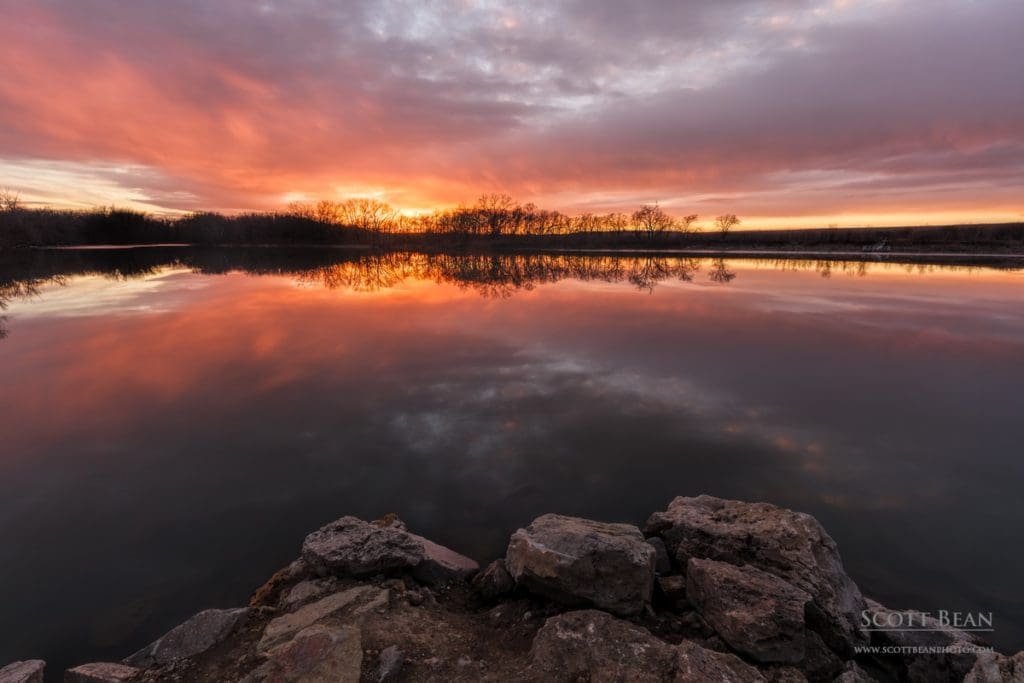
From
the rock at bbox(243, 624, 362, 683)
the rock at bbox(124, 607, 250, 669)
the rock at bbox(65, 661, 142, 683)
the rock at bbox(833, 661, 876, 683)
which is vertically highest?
the rock at bbox(243, 624, 362, 683)

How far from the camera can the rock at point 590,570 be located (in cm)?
459

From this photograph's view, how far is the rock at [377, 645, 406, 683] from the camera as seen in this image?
3632mm

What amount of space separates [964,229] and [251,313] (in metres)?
123

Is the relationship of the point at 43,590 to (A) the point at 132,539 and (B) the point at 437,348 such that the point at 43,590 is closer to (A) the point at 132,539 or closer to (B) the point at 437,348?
(A) the point at 132,539

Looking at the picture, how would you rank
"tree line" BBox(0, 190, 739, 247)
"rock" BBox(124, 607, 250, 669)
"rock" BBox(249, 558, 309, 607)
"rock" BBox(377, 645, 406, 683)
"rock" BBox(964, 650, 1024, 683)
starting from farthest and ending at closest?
"tree line" BBox(0, 190, 739, 247), "rock" BBox(249, 558, 309, 607), "rock" BBox(124, 607, 250, 669), "rock" BBox(377, 645, 406, 683), "rock" BBox(964, 650, 1024, 683)

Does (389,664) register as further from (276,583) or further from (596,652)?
(276,583)

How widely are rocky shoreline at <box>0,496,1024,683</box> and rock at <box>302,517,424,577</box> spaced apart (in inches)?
0.7

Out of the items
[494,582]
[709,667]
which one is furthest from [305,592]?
[709,667]

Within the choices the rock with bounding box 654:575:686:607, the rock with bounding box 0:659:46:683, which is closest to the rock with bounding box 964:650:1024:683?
the rock with bounding box 654:575:686:607

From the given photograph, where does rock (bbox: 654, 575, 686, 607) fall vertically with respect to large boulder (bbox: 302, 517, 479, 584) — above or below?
below

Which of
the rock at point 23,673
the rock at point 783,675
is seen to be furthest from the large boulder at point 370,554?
the rock at point 783,675

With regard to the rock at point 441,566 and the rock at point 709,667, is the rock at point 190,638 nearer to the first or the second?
the rock at point 441,566

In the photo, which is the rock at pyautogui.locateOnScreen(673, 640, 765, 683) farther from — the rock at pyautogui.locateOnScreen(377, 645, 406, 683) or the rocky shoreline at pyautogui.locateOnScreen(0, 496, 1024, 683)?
the rock at pyautogui.locateOnScreen(377, 645, 406, 683)

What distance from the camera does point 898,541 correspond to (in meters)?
6.01
